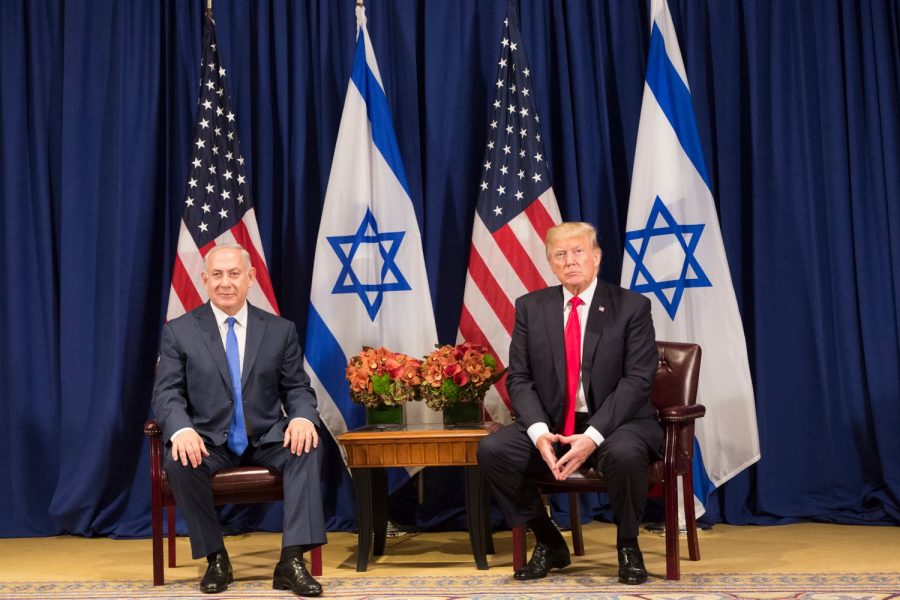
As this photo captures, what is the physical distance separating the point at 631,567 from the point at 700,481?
4.42 feet

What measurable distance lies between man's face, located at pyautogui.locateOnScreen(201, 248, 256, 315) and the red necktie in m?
1.35

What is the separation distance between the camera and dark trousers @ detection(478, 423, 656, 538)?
3.59m

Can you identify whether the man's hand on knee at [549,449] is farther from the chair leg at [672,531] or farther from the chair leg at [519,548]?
the chair leg at [672,531]

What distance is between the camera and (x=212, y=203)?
5043mm

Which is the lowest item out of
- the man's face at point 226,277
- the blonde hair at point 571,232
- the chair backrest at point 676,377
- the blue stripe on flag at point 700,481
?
the blue stripe on flag at point 700,481

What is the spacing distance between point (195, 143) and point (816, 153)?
327cm

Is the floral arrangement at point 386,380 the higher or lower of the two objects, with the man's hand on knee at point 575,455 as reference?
higher

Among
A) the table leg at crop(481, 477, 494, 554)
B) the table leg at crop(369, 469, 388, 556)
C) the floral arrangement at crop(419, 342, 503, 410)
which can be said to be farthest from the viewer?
the table leg at crop(369, 469, 388, 556)

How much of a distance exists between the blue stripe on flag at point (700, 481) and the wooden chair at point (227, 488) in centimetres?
195

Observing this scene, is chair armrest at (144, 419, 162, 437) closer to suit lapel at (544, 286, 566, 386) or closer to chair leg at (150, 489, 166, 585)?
chair leg at (150, 489, 166, 585)

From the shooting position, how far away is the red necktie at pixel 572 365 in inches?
152

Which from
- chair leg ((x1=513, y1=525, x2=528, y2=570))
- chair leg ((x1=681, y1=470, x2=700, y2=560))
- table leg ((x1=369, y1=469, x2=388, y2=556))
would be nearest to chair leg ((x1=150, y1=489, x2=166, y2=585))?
table leg ((x1=369, y1=469, x2=388, y2=556))

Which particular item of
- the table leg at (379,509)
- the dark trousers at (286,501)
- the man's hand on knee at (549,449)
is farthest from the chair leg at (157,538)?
the man's hand on knee at (549,449)

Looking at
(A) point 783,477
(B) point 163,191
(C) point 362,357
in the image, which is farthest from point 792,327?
→ (B) point 163,191
